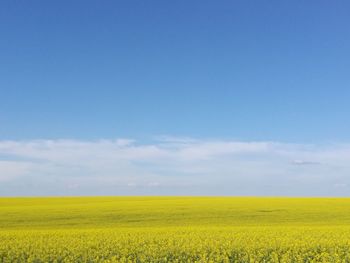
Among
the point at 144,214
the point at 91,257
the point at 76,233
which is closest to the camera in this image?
the point at 91,257

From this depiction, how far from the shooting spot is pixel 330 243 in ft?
61.2

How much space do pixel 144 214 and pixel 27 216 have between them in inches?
365

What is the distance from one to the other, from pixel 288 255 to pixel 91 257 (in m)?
7.66

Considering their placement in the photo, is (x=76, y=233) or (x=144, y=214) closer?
(x=76, y=233)

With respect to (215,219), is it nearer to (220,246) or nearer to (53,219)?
(53,219)

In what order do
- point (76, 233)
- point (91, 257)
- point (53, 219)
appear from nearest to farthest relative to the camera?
1. point (91, 257)
2. point (76, 233)
3. point (53, 219)

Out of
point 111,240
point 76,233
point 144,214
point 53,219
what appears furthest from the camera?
point 144,214

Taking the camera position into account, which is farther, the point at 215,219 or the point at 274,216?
the point at 274,216

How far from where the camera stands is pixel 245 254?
1742 cm

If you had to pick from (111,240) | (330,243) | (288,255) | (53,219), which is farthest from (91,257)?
(53,219)

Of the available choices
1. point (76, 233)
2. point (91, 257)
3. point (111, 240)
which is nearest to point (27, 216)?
point (76, 233)

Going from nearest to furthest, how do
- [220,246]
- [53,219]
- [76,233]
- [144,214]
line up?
[220,246], [76,233], [53,219], [144,214]

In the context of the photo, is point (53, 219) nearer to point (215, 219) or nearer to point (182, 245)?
point (215, 219)

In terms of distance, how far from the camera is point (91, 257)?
16.7 metres
